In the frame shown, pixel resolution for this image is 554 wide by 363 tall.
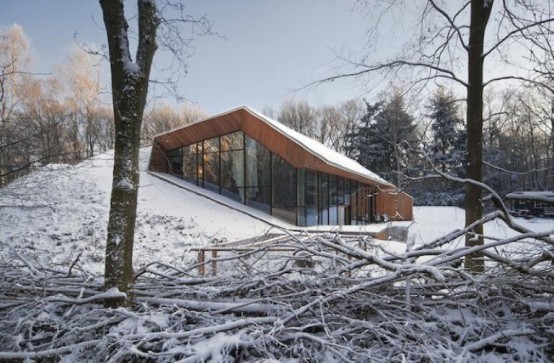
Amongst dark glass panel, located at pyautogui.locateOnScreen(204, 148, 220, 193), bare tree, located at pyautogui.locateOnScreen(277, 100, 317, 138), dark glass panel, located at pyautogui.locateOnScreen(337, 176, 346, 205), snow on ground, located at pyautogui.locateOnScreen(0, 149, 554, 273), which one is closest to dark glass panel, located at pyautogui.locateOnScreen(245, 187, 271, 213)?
snow on ground, located at pyautogui.locateOnScreen(0, 149, 554, 273)

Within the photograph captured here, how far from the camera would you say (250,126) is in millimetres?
16125

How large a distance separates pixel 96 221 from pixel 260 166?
6.98 metres

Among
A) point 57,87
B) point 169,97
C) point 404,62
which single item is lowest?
point 169,97

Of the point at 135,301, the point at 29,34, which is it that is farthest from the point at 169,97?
the point at 29,34

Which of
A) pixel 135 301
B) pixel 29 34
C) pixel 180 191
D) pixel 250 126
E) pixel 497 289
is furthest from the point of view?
pixel 180 191

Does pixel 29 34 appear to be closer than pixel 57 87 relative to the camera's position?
Yes

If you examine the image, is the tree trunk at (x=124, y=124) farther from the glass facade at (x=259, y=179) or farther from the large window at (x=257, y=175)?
the large window at (x=257, y=175)

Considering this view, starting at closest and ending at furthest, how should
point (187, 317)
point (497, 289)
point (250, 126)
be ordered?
point (497, 289) < point (187, 317) < point (250, 126)

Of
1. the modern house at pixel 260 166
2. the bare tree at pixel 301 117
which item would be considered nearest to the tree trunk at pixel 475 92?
the modern house at pixel 260 166

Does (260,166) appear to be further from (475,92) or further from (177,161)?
(475,92)

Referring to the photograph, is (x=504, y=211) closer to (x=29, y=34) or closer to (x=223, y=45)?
(x=223, y=45)

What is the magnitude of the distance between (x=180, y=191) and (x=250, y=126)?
4800 mm

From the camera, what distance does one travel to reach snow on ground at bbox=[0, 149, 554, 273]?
965 cm

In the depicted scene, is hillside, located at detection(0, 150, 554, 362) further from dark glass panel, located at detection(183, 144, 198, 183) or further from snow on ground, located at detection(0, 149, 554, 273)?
dark glass panel, located at detection(183, 144, 198, 183)
